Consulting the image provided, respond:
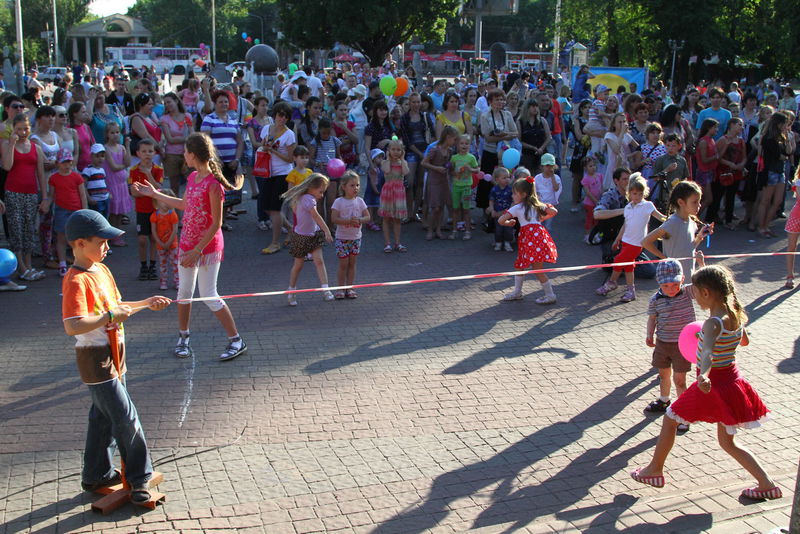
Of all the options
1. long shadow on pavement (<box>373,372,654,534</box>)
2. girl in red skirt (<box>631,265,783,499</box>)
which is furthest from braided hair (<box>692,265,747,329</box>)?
long shadow on pavement (<box>373,372,654,534</box>)

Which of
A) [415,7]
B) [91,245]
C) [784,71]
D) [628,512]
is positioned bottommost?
[628,512]

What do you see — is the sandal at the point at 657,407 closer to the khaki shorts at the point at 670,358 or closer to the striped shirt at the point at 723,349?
the khaki shorts at the point at 670,358

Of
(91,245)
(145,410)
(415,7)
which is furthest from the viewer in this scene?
(415,7)

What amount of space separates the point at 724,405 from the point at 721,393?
8 cm

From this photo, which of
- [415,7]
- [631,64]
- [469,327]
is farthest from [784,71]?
[469,327]

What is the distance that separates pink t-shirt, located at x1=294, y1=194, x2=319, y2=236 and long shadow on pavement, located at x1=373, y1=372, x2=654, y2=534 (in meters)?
3.74

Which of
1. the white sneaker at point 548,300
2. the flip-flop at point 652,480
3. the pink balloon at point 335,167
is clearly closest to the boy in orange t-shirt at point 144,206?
the pink balloon at point 335,167

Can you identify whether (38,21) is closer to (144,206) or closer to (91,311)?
(144,206)

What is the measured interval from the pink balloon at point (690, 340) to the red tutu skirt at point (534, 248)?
3301 millimetres

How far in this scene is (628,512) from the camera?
181 inches

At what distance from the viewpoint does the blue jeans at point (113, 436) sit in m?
4.46

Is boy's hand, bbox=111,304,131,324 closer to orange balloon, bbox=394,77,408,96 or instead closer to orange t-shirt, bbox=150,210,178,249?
orange t-shirt, bbox=150,210,178,249

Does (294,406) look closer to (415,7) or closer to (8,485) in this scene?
(8,485)

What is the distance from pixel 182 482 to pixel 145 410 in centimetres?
120
